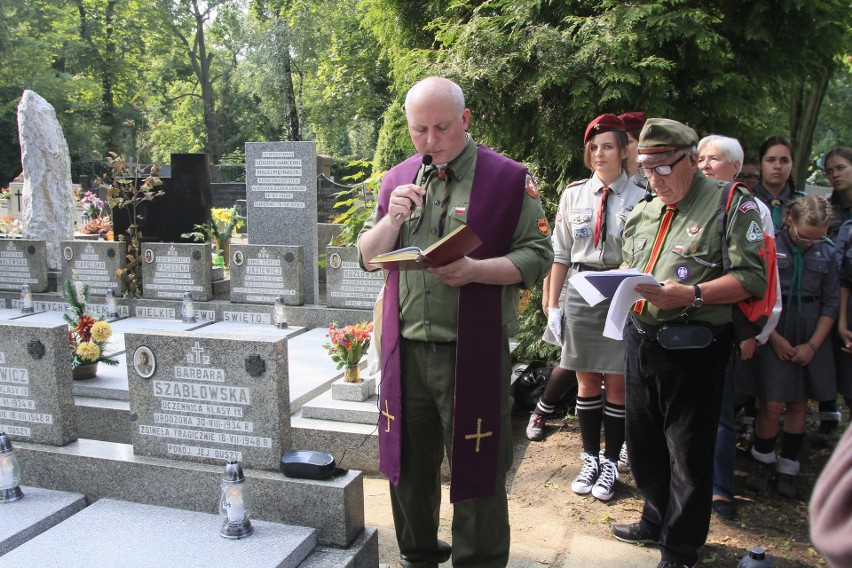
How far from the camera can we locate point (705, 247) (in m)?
2.93

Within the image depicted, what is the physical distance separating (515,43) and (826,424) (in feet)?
11.9

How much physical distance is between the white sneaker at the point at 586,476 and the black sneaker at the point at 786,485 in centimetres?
103

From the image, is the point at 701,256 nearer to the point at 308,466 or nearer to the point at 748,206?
the point at 748,206

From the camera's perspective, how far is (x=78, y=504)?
3486 mm

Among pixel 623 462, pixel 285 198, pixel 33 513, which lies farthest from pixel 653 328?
pixel 285 198

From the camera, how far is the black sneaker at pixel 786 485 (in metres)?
3.96

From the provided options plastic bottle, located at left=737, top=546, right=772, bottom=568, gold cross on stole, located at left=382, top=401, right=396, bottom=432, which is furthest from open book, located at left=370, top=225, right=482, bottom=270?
plastic bottle, located at left=737, top=546, right=772, bottom=568

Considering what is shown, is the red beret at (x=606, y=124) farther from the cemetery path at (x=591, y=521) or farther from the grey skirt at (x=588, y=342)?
the cemetery path at (x=591, y=521)

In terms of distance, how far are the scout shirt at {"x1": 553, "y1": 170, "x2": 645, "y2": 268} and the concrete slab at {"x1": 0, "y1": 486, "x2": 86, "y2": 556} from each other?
285 centimetres

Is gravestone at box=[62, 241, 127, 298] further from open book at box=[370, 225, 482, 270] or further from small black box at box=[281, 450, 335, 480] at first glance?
open book at box=[370, 225, 482, 270]

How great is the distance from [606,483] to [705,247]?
5.70 feet

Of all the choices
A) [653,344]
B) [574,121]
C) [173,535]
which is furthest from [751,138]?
[173,535]

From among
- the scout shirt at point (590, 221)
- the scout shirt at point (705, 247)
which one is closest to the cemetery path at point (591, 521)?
the scout shirt at point (705, 247)

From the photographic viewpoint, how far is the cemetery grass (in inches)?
136
